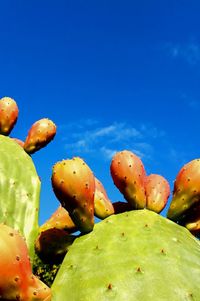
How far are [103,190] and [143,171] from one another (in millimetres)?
200

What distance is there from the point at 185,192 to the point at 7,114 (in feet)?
4.32

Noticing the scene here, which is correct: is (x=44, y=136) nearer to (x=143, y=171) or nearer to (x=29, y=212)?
(x=29, y=212)

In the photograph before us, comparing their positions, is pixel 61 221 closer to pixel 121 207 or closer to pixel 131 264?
pixel 121 207

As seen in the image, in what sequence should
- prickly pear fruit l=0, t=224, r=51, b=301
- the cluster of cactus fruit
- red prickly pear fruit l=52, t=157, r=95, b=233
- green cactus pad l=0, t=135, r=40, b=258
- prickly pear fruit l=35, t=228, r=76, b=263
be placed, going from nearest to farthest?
prickly pear fruit l=0, t=224, r=51, b=301 → the cluster of cactus fruit → red prickly pear fruit l=52, t=157, r=95, b=233 → prickly pear fruit l=35, t=228, r=76, b=263 → green cactus pad l=0, t=135, r=40, b=258

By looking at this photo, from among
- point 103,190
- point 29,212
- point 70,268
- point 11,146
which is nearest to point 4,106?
point 11,146

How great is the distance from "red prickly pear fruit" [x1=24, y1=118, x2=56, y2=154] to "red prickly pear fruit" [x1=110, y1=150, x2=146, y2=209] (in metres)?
0.90

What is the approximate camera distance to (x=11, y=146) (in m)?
2.80

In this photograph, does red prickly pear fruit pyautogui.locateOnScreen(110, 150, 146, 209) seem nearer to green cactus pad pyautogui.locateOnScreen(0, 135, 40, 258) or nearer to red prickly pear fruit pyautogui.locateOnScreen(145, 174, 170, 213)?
red prickly pear fruit pyautogui.locateOnScreen(145, 174, 170, 213)

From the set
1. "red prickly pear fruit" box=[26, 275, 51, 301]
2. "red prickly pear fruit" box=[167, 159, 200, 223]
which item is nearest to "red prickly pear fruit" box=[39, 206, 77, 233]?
"red prickly pear fruit" box=[167, 159, 200, 223]

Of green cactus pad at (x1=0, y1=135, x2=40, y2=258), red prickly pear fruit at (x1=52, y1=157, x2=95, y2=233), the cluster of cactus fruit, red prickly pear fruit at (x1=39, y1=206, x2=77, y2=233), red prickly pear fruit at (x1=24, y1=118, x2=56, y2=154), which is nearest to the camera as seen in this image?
the cluster of cactus fruit

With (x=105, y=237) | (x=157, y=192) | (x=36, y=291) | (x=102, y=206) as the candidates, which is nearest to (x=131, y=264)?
(x=105, y=237)

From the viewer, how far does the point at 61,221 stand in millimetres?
2203

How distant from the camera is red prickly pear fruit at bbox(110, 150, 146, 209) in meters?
2.06

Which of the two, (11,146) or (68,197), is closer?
(68,197)
